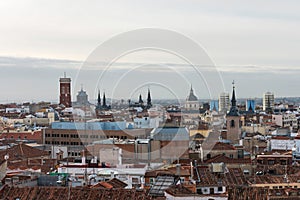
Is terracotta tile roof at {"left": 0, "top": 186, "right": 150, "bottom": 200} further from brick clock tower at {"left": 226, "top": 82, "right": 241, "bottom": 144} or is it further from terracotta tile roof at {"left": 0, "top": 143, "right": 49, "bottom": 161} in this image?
brick clock tower at {"left": 226, "top": 82, "right": 241, "bottom": 144}

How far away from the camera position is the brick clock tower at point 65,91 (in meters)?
116

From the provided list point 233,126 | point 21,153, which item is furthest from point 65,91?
point 21,153

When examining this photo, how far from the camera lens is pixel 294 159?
43.1m

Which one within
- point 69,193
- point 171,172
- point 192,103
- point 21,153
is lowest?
point 21,153

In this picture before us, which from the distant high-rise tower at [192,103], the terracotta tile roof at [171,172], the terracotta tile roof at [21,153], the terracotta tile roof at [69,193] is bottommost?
the terracotta tile roof at [21,153]

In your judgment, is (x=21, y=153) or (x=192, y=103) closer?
(x=21, y=153)

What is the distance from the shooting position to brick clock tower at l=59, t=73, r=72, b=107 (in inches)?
4552

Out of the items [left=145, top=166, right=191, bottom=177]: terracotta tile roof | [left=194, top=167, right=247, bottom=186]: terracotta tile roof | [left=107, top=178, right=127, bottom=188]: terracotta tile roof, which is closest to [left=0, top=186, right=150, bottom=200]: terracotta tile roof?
[left=107, top=178, right=127, bottom=188]: terracotta tile roof

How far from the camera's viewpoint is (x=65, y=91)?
120 m

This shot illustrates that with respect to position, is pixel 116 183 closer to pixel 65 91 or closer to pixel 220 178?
pixel 220 178

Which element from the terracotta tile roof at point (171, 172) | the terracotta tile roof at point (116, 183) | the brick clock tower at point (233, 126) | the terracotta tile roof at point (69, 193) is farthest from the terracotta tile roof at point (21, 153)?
the terracotta tile roof at point (69, 193)

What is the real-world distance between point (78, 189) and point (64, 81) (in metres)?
93.8

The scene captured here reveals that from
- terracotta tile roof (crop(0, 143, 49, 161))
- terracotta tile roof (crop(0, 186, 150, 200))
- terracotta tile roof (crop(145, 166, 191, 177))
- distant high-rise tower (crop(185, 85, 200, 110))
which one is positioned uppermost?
distant high-rise tower (crop(185, 85, 200, 110))

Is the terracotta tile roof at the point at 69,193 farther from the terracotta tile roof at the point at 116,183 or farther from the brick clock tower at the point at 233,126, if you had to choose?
the brick clock tower at the point at 233,126
